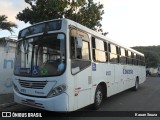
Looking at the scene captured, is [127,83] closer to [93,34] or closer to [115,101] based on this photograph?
[115,101]

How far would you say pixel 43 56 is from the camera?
804cm

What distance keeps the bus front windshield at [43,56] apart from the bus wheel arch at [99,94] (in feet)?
8.17

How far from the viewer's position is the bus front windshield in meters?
7.71

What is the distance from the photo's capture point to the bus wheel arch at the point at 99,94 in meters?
9.64

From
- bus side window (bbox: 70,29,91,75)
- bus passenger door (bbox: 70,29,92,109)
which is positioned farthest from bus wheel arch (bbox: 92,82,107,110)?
bus side window (bbox: 70,29,91,75)

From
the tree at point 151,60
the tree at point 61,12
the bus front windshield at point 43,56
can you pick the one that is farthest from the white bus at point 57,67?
the tree at point 151,60

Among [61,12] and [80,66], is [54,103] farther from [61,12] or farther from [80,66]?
[61,12]

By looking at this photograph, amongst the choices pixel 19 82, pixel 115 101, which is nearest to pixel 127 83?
pixel 115 101

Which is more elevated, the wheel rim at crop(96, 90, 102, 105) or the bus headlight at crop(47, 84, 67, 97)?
the bus headlight at crop(47, 84, 67, 97)

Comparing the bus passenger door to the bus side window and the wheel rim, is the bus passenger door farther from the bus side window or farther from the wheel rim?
the wheel rim

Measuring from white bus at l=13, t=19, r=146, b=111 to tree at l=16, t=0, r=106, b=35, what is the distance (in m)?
7.54

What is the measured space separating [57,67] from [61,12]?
9.86 m

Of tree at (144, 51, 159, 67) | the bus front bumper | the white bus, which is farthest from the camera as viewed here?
tree at (144, 51, 159, 67)

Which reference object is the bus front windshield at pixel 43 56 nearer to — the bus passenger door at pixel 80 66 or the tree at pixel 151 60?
the bus passenger door at pixel 80 66
